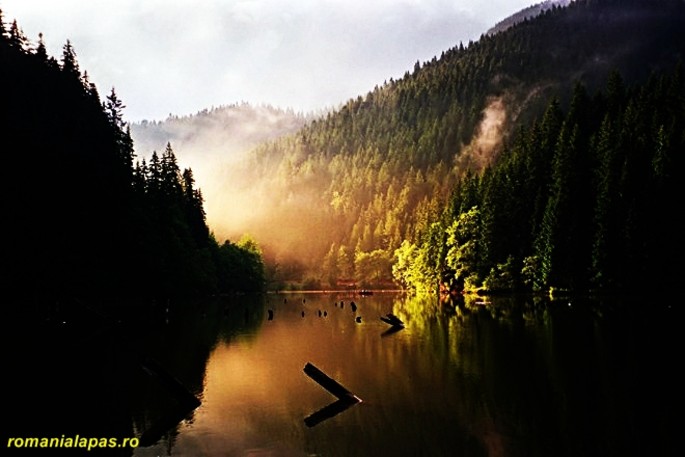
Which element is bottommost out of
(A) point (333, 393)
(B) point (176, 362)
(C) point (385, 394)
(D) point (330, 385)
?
(C) point (385, 394)

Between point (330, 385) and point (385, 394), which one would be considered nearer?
point (330, 385)

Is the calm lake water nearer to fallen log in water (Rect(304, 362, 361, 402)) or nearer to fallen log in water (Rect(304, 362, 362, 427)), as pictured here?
fallen log in water (Rect(304, 362, 362, 427))

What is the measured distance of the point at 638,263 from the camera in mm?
85750

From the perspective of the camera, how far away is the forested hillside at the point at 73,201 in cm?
5188

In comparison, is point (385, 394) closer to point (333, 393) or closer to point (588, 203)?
point (333, 393)

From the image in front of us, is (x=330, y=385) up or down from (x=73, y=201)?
down

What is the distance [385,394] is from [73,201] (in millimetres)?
51301

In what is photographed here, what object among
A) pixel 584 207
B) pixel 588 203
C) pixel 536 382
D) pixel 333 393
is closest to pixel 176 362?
pixel 333 393

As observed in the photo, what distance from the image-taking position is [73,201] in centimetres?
6344

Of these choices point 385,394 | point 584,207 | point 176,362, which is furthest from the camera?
point 584,207

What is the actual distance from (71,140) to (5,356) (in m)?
45.1

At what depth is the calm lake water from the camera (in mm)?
18281

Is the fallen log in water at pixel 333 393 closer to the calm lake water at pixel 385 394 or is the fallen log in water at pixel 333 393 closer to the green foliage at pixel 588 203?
the calm lake water at pixel 385 394

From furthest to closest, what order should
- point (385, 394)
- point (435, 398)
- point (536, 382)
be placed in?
point (536, 382), point (385, 394), point (435, 398)
